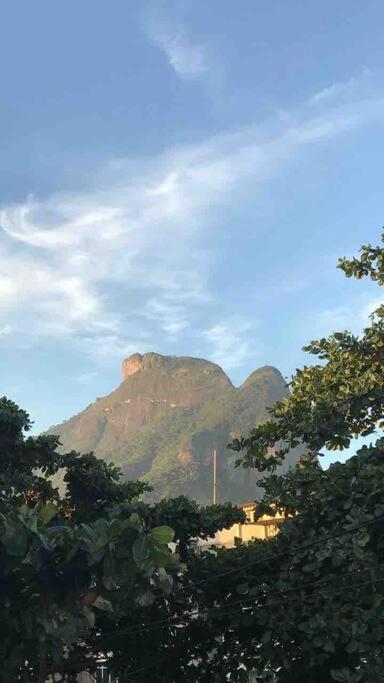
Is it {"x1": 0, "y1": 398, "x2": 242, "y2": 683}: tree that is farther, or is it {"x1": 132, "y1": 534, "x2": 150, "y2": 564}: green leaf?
{"x1": 0, "y1": 398, "x2": 242, "y2": 683}: tree

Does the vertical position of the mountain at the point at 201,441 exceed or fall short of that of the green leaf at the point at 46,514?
it exceeds it

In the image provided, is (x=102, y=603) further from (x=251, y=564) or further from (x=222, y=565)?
(x=222, y=565)

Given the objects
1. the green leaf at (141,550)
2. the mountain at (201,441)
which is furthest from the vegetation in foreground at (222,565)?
the mountain at (201,441)

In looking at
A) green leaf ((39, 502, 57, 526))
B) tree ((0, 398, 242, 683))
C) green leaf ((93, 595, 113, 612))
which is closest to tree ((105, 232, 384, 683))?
tree ((0, 398, 242, 683))

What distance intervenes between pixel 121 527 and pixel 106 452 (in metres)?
194

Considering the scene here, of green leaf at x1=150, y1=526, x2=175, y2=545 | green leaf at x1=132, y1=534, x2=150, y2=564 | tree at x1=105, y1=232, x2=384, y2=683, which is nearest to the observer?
green leaf at x1=132, y1=534, x2=150, y2=564

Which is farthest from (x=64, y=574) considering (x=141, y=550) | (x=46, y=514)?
(x=141, y=550)

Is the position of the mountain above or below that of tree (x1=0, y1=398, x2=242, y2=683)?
above

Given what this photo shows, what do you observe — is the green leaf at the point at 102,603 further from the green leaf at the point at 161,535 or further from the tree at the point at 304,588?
the tree at the point at 304,588

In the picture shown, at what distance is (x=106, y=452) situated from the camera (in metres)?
196

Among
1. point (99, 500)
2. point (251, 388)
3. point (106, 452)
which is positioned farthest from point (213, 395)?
point (99, 500)

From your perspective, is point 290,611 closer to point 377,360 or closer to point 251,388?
point 377,360

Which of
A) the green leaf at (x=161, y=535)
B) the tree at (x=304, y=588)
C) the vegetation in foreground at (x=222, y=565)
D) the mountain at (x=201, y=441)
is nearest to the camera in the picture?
the green leaf at (x=161, y=535)

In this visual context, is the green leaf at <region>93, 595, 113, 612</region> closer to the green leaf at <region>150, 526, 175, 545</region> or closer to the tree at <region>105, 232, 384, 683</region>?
the green leaf at <region>150, 526, 175, 545</region>
